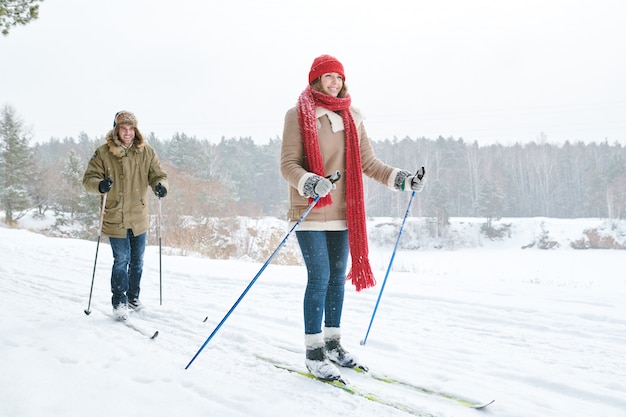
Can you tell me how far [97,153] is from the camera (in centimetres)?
375

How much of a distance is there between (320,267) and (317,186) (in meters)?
0.50

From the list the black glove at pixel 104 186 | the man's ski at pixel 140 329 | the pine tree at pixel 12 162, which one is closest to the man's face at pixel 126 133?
the black glove at pixel 104 186

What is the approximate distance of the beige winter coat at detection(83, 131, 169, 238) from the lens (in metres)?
3.67

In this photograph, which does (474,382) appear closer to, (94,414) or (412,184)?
(412,184)

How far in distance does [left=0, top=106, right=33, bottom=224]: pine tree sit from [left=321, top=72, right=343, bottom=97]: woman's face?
30.8m

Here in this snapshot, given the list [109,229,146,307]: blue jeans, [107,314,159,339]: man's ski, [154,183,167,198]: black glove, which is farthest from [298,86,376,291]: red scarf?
[109,229,146,307]: blue jeans

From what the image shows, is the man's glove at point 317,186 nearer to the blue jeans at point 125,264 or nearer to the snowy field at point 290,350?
the snowy field at point 290,350

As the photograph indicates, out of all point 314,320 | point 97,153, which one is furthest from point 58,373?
point 97,153

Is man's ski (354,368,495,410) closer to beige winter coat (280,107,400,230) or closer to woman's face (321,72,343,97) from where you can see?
beige winter coat (280,107,400,230)

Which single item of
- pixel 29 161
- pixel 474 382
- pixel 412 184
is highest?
pixel 29 161

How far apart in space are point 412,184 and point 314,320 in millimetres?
1057

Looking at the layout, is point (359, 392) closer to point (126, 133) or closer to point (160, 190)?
point (160, 190)

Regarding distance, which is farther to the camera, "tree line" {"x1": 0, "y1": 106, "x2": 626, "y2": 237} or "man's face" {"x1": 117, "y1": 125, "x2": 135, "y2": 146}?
"tree line" {"x1": 0, "y1": 106, "x2": 626, "y2": 237}

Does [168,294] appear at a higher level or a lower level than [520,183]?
lower
